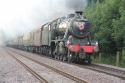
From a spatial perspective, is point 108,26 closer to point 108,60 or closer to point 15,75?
point 108,60

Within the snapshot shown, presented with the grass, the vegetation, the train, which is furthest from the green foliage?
the train

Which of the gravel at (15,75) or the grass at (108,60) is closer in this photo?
the gravel at (15,75)

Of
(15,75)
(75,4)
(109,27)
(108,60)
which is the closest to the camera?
(15,75)

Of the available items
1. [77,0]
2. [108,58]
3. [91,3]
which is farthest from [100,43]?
[91,3]

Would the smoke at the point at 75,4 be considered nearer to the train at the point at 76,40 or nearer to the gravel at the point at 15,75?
the train at the point at 76,40

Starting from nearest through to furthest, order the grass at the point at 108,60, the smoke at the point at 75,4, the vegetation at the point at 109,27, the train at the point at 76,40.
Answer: the train at the point at 76,40, the grass at the point at 108,60, the vegetation at the point at 109,27, the smoke at the point at 75,4

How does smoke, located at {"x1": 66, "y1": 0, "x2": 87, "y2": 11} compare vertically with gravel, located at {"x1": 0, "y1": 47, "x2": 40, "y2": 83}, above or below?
above

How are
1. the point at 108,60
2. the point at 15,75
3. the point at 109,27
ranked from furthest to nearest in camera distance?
the point at 109,27
the point at 108,60
the point at 15,75

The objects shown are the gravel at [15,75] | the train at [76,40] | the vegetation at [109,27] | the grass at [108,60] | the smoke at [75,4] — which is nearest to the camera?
the gravel at [15,75]

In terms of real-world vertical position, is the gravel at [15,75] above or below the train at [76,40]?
below

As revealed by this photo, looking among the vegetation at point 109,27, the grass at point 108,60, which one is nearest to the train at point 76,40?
the grass at point 108,60

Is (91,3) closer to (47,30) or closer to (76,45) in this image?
(47,30)

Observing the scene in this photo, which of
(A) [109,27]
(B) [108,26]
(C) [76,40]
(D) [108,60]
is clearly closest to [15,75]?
(C) [76,40]

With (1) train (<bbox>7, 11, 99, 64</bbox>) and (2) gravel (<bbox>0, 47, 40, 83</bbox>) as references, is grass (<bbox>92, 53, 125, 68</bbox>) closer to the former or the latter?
(1) train (<bbox>7, 11, 99, 64</bbox>)
